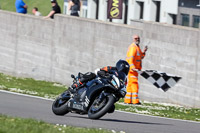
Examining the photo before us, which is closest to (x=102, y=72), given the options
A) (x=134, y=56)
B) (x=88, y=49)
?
(x=134, y=56)

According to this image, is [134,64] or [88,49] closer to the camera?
[134,64]

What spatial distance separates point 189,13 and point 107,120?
72.5ft

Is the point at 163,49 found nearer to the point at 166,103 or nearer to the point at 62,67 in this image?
the point at 166,103

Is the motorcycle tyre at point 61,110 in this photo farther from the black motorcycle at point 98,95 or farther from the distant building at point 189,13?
the distant building at point 189,13

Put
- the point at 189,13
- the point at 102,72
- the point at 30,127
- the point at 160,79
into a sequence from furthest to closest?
1. the point at 189,13
2. the point at 160,79
3. the point at 102,72
4. the point at 30,127

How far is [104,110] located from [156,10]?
2839cm

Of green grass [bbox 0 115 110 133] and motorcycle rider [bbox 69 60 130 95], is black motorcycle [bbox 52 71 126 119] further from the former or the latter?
green grass [bbox 0 115 110 133]

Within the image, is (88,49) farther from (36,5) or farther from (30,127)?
(36,5)

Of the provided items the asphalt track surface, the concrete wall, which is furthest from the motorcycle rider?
the concrete wall

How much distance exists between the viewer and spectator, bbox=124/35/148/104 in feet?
60.5

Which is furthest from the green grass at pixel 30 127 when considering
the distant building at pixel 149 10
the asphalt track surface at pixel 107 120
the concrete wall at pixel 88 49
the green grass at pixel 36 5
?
the green grass at pixel 36 5

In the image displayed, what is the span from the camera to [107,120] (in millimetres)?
13695

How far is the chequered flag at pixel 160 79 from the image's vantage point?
61.2 feet

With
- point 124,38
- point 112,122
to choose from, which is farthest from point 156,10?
point 112,122
